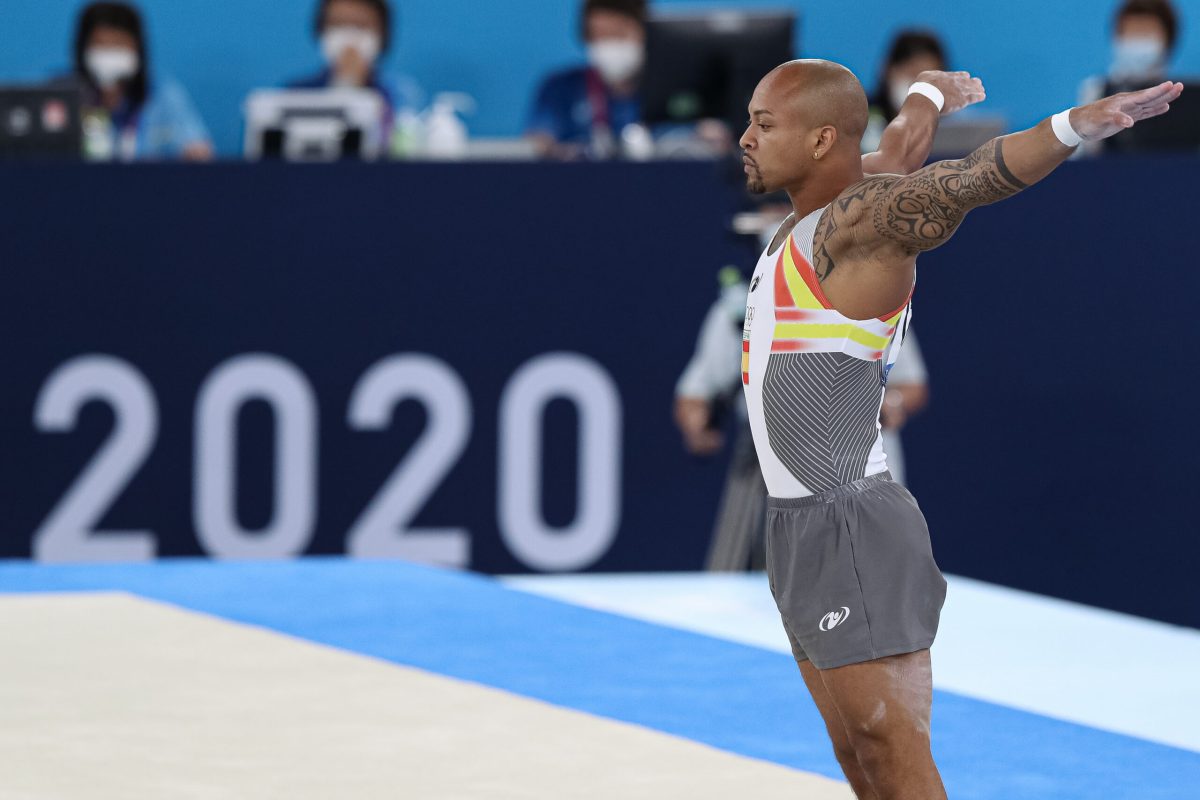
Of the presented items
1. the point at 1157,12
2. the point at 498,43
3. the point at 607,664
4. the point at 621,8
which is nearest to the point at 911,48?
the point at 1157,12

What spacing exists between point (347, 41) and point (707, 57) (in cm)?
212

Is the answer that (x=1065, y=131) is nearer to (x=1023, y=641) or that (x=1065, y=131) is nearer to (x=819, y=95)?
(x=819, y=95)

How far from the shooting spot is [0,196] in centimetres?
715

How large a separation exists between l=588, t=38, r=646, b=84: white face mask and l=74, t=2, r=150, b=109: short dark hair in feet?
6.72

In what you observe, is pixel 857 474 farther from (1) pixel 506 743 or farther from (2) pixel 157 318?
(2) pixel 157 318

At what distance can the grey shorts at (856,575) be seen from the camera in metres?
2.98

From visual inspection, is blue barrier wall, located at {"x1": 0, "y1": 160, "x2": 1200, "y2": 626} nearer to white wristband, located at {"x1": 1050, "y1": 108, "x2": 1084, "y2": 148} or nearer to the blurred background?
the blurred background

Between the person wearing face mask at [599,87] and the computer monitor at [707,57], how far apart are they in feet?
2.78

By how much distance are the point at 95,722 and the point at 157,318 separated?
2860mm

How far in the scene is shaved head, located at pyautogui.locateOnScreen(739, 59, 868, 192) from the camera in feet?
10.0

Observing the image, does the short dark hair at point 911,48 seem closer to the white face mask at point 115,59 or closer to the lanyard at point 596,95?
the lanyard at point 596,95

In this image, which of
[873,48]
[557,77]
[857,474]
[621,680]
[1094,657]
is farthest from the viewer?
[873,48]

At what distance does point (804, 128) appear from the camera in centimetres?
305

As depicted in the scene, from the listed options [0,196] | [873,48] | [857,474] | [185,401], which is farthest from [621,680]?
[873,48]
